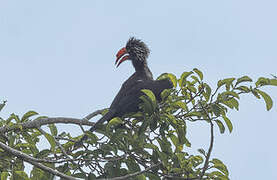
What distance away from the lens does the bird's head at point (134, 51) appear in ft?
24.9

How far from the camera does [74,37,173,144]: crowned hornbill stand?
19.8ft

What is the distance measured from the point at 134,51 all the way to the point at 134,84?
115 cm

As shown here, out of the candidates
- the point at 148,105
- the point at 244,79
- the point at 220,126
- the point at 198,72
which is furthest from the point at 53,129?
the point at 244,79

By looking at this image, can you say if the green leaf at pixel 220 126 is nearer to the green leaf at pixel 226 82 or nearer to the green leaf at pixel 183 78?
the green leaf at pixel 226 82

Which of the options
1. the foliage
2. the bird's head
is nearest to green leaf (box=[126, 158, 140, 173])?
the foliage

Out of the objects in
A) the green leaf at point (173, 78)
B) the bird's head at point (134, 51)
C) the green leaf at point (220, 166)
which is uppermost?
the bird's head at point (134, 51)

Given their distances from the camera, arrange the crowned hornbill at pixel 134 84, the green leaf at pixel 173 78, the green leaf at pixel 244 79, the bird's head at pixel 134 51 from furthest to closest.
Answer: the bird's head at pixel 134 51 < the crowned hornbill at pixel 134 84 < the green leaf at pixel 173 78 < the green leaf at pixel 244 79

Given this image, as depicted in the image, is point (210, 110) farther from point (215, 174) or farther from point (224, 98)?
point (215, 174)

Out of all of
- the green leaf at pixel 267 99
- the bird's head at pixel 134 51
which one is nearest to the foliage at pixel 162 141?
the green leaf at pixel 267 99

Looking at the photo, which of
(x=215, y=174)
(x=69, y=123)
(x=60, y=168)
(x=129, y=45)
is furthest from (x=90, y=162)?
(x=129, y=45)

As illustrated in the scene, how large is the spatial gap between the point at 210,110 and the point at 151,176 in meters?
0.95

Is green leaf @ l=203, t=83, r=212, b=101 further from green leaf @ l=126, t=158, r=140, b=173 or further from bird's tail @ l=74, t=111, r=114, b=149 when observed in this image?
bird's tail @ l=74, t=111, r=114, b=149

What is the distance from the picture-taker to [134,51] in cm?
764

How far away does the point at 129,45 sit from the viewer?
25.4 feet
